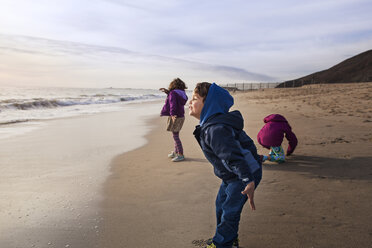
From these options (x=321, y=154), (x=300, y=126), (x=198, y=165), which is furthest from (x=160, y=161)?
(x=300, y=126)

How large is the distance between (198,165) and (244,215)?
6.43ft

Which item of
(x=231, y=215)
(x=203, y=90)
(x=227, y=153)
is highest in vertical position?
(x=203, y=90)

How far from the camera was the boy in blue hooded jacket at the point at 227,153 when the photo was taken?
201cm

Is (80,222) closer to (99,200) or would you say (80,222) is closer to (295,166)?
(99,200)

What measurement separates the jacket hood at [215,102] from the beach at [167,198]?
45.9 inches

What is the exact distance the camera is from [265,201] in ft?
10.3

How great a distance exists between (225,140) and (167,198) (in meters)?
1.68

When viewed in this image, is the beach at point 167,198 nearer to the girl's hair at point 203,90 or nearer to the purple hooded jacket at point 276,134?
the purple hooded jacket at point 276,134

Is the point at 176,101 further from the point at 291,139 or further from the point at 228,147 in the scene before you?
the point at 228,147

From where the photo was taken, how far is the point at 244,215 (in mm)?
2881

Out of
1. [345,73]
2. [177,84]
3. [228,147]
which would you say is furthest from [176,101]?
[345,73]

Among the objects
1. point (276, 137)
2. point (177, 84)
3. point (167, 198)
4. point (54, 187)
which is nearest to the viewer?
point (167, 198)

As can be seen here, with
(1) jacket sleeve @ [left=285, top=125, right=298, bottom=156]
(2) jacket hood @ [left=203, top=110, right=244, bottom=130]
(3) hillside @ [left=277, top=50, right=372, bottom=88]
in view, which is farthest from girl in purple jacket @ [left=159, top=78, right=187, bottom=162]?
(3) hillside @ [left=277, top=50, right=372, bottom=88]

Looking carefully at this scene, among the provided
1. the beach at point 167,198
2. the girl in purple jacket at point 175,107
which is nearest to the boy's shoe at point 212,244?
the beach at point 167,198
